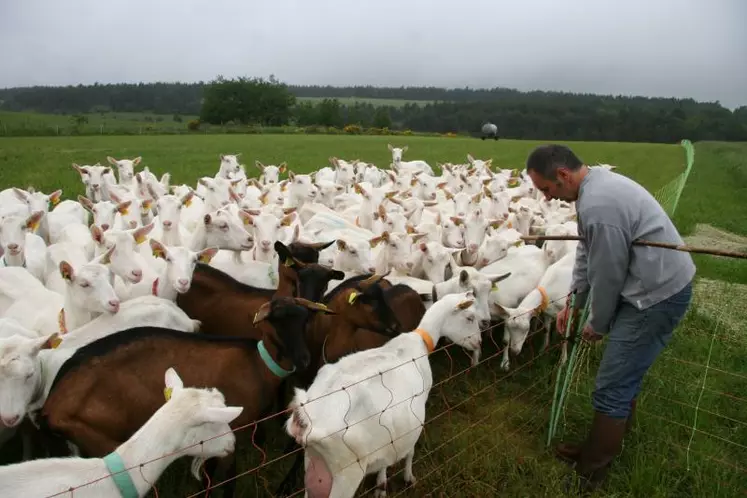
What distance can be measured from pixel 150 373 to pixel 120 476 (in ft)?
3.51

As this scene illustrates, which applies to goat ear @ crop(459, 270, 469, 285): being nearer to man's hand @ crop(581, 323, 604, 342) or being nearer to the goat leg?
man's hand @ crop(581, 323, 604, 342)

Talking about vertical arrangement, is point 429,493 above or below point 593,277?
below

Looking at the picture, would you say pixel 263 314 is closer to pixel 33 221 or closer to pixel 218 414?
pixel 218 414

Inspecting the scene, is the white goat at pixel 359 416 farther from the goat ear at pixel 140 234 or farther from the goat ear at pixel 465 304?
the goat ear at pixel 140 234

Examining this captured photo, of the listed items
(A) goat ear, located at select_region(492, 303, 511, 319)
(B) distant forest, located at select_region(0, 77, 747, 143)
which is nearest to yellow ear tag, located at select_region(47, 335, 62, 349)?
(A) goat ear, located at select_region(492, 303, 511, 319)

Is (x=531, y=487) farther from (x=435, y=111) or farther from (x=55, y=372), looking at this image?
(x=435, y=111)

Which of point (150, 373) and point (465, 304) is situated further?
point (465, 304)

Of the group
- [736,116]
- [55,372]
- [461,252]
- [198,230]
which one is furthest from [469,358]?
[736,116]

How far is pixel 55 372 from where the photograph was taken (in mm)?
3848

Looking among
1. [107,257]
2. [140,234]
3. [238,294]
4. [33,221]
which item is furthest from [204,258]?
[33,221]

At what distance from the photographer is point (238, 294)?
17.5ft

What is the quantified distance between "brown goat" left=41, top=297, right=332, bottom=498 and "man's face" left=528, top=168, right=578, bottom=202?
167 centimetres

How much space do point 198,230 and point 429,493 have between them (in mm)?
4147

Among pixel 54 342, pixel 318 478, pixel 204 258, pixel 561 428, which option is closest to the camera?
pixel 318 478
